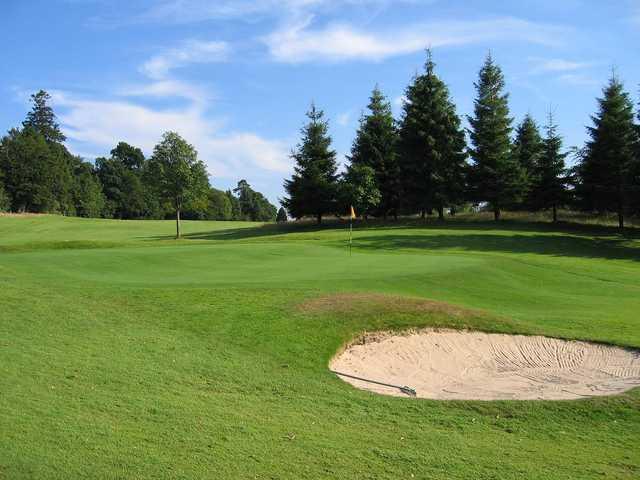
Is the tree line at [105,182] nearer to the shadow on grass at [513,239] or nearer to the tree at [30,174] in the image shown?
the tree at [30,174]

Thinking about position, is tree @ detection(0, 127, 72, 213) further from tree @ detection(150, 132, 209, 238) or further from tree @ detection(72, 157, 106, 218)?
tree @ detection(150, 132, 209, 238)

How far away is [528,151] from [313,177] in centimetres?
2097

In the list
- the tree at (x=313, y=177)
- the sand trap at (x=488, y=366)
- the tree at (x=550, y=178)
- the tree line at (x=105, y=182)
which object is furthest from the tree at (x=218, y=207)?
the sand trap at (x=488, y=366)

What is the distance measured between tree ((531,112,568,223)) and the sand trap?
132 ft

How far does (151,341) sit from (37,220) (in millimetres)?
61668

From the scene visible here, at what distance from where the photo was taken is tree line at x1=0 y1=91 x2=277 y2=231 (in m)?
48.4

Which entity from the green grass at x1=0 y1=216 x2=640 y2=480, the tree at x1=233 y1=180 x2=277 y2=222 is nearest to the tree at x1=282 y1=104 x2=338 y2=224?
the green grass at x1=0 y1=216 x2=640 y2=480

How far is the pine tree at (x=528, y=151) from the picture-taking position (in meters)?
50.2

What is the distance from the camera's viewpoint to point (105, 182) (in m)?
123

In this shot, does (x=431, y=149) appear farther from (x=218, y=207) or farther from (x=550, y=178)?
(x=218, y=207)

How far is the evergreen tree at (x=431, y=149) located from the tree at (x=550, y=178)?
677 centimetres

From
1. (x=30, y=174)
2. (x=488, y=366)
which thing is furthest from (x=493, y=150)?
(x=30, y=174)

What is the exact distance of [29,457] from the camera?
5.36 m

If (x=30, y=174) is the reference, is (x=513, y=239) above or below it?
below
